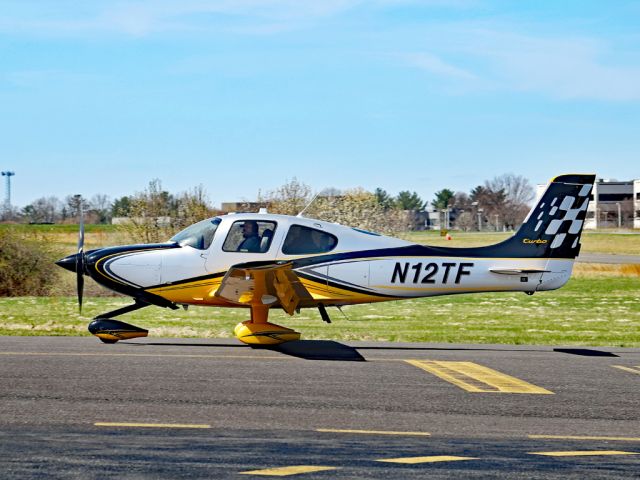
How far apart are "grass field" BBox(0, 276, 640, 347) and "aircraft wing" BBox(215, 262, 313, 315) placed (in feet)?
8.95

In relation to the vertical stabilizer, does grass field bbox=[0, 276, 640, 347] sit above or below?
below

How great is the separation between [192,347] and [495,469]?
28.4ft

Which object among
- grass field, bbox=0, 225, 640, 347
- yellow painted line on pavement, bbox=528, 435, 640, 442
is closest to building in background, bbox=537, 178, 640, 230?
grass field, bbox=0, 225, 640, 347

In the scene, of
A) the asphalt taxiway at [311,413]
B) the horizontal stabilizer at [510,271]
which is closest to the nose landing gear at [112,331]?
the asphalt taxiway at [311,413]

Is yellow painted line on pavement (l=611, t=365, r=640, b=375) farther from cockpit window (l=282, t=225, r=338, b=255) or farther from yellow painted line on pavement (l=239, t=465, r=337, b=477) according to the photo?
yellow painted line on pavement (l=239, t=465, r=337, b=477)

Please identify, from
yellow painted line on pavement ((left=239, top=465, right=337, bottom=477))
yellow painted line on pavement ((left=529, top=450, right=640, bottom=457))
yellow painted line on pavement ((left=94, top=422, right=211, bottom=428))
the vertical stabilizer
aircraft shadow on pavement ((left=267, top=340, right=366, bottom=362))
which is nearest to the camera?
yellow painted line on pavement ((left=239, top=465, right=337, bottom=477))

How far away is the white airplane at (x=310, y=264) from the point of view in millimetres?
15070

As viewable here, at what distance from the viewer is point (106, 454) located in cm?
691

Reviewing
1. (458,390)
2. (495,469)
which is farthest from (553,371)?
(495,469)

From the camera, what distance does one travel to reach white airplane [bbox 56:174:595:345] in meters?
15.1

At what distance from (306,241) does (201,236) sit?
178cm

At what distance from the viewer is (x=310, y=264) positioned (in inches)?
604

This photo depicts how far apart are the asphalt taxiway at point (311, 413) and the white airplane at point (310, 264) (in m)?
1.01

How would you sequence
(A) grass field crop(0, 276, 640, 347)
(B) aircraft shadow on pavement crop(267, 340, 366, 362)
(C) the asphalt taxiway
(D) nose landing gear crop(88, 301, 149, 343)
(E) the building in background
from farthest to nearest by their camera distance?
(E) the building in background, (A) grass field crop(0, 276, 640, 347), (D) nose landing gear crop(88, 301, 149, 343), (B) aircraft shadow on pavement crop(267, 340, 366, 362), (C) the asphalt taxiway
